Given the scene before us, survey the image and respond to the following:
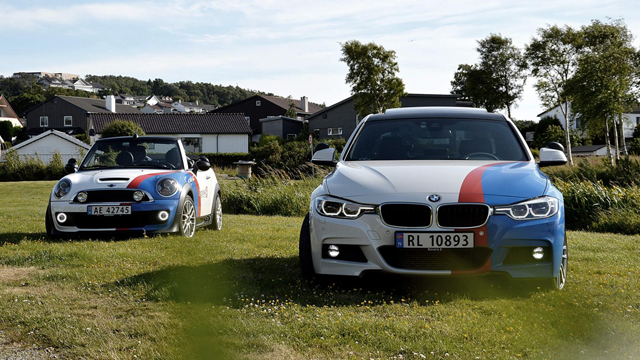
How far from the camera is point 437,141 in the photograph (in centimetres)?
598

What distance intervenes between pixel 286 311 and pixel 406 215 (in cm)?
115

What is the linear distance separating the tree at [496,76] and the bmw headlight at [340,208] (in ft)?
198

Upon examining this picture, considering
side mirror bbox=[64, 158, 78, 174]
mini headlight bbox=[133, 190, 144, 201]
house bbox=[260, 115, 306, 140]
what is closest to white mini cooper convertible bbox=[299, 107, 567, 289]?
mini headlight bbox=[133, 190, 144, 201]

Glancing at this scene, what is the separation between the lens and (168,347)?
11.7 feet

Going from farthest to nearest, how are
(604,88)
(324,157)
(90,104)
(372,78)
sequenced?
(90,104) → (372,78) → (604,88) → (324,157)

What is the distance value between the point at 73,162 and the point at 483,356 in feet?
24.0

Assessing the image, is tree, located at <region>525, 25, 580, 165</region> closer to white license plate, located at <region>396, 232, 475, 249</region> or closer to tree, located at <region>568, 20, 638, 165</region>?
tree, located at <region>568, 20, 638, 165</region>

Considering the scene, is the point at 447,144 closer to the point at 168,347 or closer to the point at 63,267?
the point at 168,347

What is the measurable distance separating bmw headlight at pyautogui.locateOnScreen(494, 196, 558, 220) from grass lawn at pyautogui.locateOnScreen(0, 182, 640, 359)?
25.7 inches

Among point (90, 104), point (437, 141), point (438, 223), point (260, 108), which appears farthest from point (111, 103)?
point (438, 223)

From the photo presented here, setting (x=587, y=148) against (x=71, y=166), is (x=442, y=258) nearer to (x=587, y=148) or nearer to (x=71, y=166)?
(x=71, y=166)

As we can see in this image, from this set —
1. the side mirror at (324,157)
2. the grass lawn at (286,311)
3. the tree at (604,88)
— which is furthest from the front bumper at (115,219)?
the tree at (604,88)

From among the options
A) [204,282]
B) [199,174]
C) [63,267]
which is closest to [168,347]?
[204,282]

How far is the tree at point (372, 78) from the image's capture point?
50.2 metres
